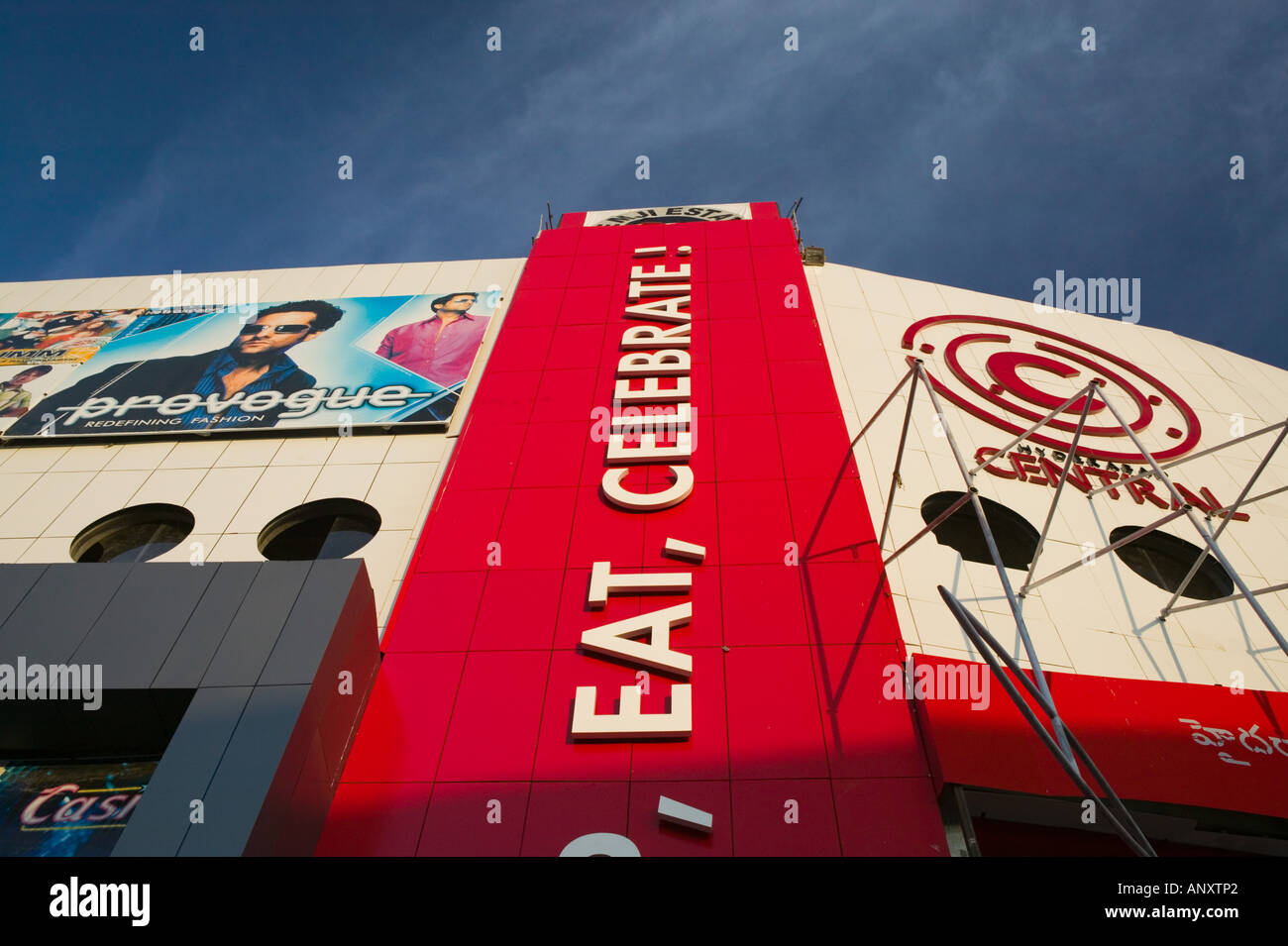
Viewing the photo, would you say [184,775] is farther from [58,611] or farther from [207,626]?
[58,611]

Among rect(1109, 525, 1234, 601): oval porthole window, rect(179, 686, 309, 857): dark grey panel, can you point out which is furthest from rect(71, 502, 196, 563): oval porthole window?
rect(1109, 525, 1234, 601): oval porthole window

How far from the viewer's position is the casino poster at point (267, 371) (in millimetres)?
16594

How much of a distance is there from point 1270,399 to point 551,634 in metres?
19.3

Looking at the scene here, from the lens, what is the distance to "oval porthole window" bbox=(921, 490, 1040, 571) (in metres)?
13.9

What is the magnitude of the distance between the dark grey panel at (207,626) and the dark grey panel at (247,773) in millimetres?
868

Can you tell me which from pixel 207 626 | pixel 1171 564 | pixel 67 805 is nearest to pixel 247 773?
pixel 207 626

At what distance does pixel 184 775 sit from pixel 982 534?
12544 mm

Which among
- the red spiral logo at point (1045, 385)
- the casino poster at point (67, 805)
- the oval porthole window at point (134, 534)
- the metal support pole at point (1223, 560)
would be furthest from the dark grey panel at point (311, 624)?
the red spiral logo at point (1045, 385)

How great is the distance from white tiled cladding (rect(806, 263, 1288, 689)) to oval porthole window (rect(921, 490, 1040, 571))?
19 cm

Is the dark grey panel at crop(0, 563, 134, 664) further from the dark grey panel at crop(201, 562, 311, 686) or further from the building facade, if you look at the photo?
the dark grey panel at crop(201, 562, 311, 686)

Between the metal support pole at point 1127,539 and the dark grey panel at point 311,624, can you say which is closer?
the dark grey panel at point 311,624

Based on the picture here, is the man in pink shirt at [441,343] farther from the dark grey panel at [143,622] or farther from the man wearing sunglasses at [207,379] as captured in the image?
the dark grey panel at [143,622]
